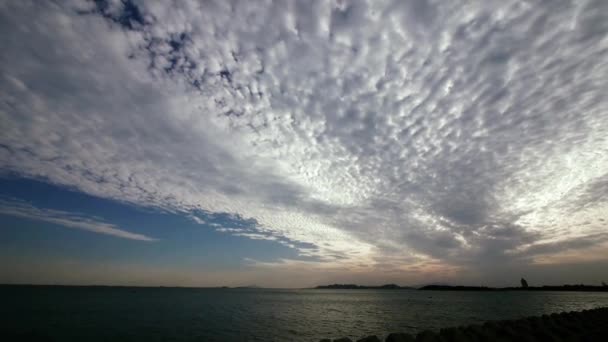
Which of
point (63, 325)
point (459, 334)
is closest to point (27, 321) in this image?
point (63, 325)

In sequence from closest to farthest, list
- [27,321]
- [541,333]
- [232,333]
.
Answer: [541,333] → [232,333] → [27,321]

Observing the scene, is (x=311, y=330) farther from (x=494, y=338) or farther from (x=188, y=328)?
(x=494, y=338)

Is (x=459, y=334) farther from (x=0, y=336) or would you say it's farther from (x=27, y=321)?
(x=27, y=321)

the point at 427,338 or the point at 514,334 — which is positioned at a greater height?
the point at 514,334

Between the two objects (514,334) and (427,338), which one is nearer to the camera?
(427,338)

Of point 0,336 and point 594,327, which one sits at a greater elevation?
point 594,327

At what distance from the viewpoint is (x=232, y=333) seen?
95.2 feet

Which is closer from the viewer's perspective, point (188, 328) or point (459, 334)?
point (459, 334)

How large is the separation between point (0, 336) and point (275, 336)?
26.0 m

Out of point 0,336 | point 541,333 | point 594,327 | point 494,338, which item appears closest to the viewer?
point 494,338

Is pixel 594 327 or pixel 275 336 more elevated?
pixel 594 327

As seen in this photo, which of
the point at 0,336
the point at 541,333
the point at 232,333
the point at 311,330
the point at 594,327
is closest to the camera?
the point at 541,333

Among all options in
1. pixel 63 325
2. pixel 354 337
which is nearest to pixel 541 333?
pixel 354 337

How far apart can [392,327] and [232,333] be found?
19.5 metres
